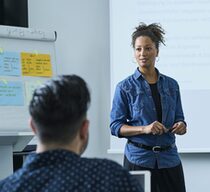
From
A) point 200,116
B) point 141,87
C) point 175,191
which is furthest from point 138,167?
point 200,116

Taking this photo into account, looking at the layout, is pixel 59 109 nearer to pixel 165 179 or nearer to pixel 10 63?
pixel 165 179

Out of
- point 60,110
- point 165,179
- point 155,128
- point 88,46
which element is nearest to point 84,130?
point 60,110

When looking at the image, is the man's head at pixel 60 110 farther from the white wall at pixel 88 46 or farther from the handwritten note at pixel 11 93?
the white wall at pixel 88 46

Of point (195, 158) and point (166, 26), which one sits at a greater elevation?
point (166, 26)

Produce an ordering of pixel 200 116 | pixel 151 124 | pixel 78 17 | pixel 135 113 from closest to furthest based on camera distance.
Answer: pixel 151 124, pixel 135 113, pixel 200 116, pixel 78 17

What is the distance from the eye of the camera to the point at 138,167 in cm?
261

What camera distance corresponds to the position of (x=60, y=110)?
1.04 m

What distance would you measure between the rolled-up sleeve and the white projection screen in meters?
1.01

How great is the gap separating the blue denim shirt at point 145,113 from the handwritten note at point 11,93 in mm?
650

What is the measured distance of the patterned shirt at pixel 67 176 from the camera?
1.02 meters

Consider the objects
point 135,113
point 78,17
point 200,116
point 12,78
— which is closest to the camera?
point 135,113

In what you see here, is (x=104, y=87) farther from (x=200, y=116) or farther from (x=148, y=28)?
(x=148, y=28)

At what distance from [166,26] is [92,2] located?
0.70m

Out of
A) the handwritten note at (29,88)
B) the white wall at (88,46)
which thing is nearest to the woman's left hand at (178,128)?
the handwritten note at (29,88)
